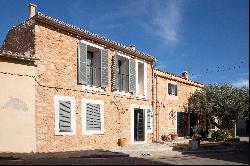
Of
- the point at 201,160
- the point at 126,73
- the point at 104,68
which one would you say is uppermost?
the point at 104,68

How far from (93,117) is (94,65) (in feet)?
9.58

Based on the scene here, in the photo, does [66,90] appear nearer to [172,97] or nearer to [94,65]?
[94,65]

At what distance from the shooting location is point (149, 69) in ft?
69.7

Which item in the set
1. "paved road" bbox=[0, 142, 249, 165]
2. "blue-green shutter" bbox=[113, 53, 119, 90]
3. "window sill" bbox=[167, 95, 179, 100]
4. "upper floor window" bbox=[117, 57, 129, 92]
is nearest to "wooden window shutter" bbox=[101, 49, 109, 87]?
"blue-green shutter" bbox=[113, 53, 119, 90]

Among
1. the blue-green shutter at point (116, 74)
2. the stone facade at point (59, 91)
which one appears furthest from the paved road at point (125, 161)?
the blue-green shutter at point (116, 74)

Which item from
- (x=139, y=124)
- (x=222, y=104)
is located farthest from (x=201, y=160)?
(x=222, y=104)

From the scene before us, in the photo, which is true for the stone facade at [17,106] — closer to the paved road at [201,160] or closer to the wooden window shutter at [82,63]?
the wooden window shutter at [82,63]

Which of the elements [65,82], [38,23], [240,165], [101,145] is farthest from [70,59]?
[240,165]

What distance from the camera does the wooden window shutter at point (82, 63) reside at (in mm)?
15843

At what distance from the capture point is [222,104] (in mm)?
24172

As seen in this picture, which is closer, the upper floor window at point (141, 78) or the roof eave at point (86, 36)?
the roof eave at point (86, 36)

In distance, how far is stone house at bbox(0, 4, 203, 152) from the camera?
525 inches

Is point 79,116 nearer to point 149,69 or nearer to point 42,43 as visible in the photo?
point 42,43

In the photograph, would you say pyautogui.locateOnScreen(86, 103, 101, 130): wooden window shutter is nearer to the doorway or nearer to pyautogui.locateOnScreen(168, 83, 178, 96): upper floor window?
the doorway
